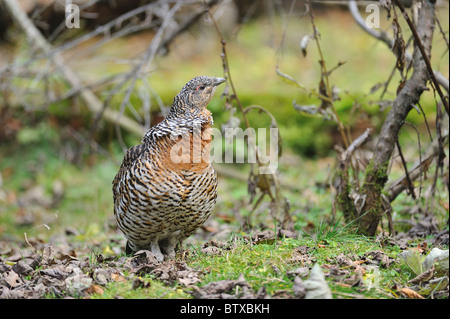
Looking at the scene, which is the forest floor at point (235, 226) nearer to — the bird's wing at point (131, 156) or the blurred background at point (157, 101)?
the blurred background at point (157, 101)

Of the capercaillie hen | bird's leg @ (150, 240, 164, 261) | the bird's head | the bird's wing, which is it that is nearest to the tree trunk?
the capercaillie hen

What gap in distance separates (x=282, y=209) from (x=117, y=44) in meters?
8.18

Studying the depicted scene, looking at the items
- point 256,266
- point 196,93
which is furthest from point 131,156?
point 256,266

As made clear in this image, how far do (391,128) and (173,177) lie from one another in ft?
6.43

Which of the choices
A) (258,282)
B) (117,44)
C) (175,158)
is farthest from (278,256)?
(117,44)

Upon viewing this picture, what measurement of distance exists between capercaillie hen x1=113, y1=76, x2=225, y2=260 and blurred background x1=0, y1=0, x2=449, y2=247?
0.84m

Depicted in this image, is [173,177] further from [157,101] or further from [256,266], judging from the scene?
[157,101]

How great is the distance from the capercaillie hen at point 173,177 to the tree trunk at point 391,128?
4.75ft

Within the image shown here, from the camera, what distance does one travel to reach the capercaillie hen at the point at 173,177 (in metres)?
3.84

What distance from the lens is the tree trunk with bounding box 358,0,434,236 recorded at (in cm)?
444

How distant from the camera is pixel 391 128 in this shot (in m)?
4.49

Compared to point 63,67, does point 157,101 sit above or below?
below

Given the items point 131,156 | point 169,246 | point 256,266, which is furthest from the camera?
point 169,246
